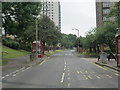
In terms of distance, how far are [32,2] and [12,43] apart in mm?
32019

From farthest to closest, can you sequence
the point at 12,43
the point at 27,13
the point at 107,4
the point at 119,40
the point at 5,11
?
the point at 107,4, the point at 12,43, the point at 27,13, the point at 5,11, the point at 119,40

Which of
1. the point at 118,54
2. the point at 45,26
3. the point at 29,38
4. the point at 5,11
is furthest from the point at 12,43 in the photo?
the point at 118,54

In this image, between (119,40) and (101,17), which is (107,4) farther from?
(119,40)

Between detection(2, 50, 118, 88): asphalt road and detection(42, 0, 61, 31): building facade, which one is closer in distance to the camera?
detection(2, 50, 118, 88): asphalt road

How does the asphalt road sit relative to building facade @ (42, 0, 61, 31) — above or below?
below

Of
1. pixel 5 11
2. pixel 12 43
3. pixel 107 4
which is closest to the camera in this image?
pixel 5 11

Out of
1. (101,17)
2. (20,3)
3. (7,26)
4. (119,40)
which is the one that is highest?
(101,17)

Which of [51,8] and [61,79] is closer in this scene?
[61,79]

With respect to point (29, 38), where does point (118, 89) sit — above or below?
below

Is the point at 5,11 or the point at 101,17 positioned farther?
the point at 101,17

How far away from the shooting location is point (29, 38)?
58688 mm

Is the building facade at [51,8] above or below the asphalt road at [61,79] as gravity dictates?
above

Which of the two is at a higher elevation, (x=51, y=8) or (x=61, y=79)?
(x=51, y=8)

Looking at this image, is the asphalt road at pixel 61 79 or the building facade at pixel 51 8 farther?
the building facade at pixel 51 8
